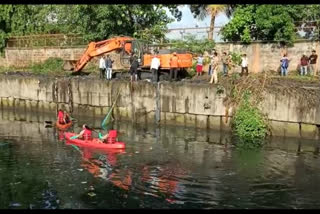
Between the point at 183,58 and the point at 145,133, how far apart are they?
645cm

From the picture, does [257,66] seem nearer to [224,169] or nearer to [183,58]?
[183,58]

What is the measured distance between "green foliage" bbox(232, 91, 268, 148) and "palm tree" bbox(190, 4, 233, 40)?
1132 centimetres

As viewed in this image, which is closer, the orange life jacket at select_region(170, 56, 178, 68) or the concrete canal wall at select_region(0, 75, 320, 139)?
the concrete canal wall at select_region(0, 75, 320, 139)

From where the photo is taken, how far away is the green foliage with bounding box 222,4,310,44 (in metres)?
32.9

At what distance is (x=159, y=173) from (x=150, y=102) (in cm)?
1251

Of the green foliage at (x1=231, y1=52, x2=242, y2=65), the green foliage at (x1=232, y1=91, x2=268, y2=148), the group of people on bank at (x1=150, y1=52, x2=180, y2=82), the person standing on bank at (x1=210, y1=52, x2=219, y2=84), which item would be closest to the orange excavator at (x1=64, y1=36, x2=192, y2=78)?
the group of people on bank at (x1=150, y1=52, x2=180, y2=82)

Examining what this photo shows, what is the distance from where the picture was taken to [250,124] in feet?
88.2

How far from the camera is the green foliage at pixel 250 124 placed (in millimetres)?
26719

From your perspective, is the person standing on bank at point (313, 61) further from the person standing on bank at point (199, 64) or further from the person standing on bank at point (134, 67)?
the person standing on bank at point (134, 67)

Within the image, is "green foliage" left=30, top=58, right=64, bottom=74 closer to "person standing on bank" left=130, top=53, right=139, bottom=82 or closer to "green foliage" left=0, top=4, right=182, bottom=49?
"green foliage" left=0, top=4, right=182, bottom=49

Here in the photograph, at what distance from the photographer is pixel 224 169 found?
803 inches

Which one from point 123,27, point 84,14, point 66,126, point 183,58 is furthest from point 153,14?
point 66,126

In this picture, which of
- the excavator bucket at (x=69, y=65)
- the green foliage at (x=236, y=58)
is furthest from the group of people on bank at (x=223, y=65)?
the excavator bucket at (x=69, y=65)

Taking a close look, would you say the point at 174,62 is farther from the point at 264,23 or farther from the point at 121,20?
the point at 121,20
